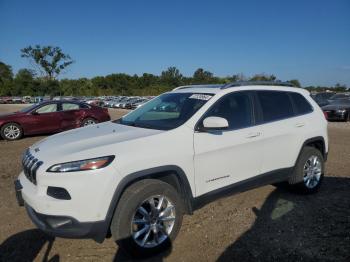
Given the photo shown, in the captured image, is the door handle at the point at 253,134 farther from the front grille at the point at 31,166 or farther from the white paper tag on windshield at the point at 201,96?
the front grille at the point at 31,166

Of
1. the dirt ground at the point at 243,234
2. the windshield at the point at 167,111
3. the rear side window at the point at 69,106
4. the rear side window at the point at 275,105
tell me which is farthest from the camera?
the rear side window at the point at 69,106

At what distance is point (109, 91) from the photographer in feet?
313

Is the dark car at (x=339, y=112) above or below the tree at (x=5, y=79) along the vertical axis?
below

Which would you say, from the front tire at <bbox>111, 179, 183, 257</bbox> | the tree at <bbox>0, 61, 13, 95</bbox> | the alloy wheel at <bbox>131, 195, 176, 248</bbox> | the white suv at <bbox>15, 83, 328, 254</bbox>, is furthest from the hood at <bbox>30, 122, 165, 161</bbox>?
the tree at <bbox>0, 61, 13, 95</bbox>

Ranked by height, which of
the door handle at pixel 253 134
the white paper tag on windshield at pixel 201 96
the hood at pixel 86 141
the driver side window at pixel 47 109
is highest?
the white paper tag on windshield at pixel 201 96

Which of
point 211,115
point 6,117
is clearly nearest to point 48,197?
point 211,115

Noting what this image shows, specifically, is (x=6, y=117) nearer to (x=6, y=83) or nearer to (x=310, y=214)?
(x=310, y=214)

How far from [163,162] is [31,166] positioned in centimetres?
135

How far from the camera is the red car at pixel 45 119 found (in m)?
11.4

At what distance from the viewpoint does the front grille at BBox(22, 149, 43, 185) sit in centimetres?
→ 324

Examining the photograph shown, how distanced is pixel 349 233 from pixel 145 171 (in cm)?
260

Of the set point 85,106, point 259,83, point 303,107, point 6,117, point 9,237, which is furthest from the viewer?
point 85,106

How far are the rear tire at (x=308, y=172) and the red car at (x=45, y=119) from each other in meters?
9.19

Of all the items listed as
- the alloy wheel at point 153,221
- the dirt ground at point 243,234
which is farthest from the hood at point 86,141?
the dirt ground at point 243,234
